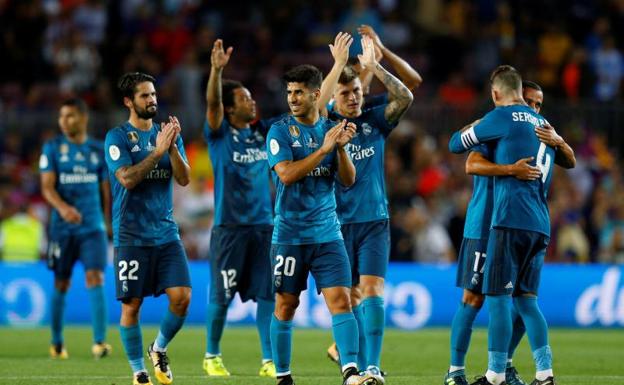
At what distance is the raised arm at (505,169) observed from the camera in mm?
10508

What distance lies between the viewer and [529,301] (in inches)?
424

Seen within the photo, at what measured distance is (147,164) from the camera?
10680 millimetres

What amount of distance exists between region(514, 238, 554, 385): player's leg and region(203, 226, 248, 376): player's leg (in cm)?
334

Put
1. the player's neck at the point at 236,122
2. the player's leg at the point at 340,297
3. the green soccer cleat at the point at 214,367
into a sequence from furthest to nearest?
the player's neck at the point at 236,122 < the green soccer cleat at the point at 214,367 < the player's leg at the point at 340,297

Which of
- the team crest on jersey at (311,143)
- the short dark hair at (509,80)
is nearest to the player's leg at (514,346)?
the short dark hair at (509,80)

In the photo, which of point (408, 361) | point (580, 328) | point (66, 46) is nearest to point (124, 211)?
point (408, 361)

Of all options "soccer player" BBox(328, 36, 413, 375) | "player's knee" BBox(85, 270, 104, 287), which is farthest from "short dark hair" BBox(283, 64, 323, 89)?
"player's knee" BBox(85, 270, 104, 287)

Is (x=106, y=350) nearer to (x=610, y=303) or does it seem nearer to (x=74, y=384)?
(x=74, y=384)

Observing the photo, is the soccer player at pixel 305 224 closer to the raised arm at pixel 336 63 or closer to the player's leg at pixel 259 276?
the raised arm at pixel 336 63

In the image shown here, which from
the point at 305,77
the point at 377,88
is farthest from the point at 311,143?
the point at 377,88

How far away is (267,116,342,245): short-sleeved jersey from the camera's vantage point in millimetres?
10383

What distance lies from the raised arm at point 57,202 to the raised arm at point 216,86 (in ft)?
7.76

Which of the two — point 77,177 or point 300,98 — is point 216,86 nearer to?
point 300,98

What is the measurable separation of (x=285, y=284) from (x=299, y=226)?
0.49 m
